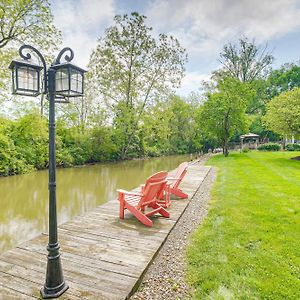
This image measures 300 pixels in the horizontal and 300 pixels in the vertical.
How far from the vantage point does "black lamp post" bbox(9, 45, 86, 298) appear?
2.46 m

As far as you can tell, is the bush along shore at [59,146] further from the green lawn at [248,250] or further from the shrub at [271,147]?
the green lawn at [248,250]

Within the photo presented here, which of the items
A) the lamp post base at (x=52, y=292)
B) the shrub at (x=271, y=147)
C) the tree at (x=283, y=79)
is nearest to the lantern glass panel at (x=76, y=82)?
the lamp post base at (x=52, y=292)

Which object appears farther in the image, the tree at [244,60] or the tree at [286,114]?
the tree at [244,60]

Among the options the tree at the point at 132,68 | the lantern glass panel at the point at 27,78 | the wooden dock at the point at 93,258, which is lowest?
the wooden dock at the point at 93,258

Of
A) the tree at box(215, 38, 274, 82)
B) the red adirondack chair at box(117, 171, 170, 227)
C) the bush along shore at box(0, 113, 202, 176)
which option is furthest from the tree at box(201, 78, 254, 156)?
the red adirondack chair at box(117, 171, 170, 227)

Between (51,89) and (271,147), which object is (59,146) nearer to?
(51,89)

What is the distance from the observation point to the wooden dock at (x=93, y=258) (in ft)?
8.55

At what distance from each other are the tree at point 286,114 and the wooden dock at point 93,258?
534 inches

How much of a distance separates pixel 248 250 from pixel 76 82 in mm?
3388

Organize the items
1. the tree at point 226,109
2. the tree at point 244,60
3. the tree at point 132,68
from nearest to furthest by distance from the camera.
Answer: the tree at point 132,68 → the tree at point 226,109 → the tree at point 244,60

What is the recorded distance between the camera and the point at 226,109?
68.0 ft

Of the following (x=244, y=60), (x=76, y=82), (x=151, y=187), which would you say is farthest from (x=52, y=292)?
(x=244, y=60)

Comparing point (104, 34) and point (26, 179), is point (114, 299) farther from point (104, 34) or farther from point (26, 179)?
point (104, 34)

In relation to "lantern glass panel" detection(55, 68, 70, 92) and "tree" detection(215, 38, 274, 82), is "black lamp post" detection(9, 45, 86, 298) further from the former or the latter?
"tree" detection(215, 38, 274, 82)
